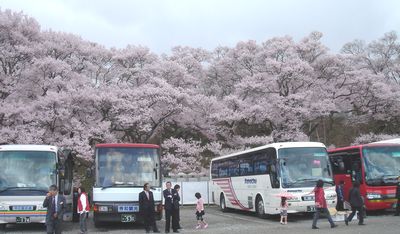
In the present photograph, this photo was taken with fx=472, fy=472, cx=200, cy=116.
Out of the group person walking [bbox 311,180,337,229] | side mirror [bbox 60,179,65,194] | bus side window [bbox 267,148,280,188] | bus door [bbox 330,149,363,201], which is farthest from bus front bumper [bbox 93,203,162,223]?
bus door [bbox 330,149,363,201]

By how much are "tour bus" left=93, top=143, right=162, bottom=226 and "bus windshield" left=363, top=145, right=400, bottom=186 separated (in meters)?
8.27

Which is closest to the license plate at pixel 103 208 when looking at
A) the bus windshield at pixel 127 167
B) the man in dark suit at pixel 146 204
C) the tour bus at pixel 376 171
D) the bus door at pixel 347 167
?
the bus windshield at pixel 127 167

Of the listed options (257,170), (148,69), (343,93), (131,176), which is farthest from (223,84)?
(131,176)

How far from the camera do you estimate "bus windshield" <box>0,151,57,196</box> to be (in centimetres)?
1527

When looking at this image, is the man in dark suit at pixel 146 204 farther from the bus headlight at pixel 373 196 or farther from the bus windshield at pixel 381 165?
the bus windshield at pixel 381 165

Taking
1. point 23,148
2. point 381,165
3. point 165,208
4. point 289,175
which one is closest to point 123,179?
point 165,208

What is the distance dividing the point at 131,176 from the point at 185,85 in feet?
72.5

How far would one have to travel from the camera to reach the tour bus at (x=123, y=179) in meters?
15.3

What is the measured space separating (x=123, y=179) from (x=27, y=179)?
313cm

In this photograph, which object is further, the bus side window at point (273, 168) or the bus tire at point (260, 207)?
the bus tire at point (260, 207)

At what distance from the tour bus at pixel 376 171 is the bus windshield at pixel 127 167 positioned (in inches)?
291

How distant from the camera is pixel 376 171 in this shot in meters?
18.4

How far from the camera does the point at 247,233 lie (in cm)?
1405

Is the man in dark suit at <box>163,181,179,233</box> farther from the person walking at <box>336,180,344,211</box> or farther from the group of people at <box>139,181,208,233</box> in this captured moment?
the person walking at <box>336,180,344,211</box>
